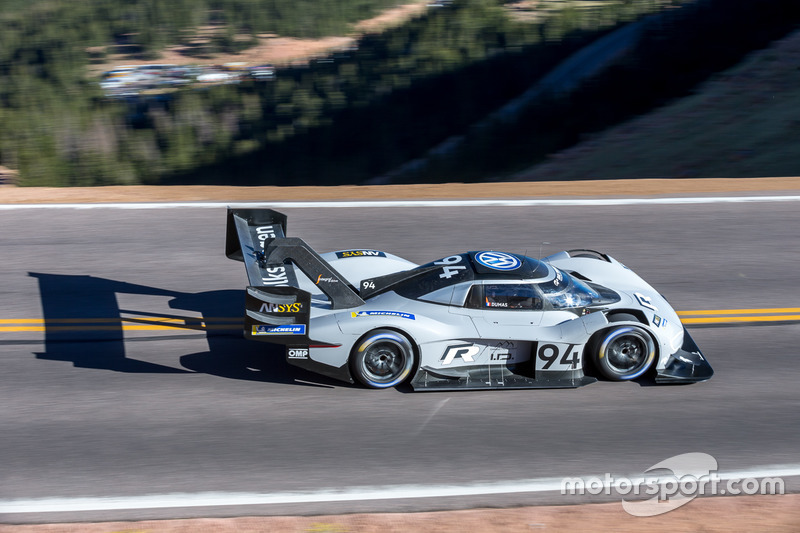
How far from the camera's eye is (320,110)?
57375mm

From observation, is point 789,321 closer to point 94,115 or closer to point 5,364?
point 5,364

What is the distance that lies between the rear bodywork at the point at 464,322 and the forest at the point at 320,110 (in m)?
30.1

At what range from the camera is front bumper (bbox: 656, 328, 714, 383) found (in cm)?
853

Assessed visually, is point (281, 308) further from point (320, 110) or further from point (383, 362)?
point (320, 110)

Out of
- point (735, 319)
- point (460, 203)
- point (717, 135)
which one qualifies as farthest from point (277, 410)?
point (717, 135)

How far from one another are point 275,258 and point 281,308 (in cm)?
54

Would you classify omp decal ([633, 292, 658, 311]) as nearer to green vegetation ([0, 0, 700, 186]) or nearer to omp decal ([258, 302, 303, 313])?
omp decal ([258, 302, 303, 313])

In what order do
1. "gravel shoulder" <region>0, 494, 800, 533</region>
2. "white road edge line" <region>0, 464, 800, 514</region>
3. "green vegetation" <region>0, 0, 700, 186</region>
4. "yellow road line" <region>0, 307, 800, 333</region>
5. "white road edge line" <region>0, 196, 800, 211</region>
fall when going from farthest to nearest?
"green vegetation" <region>0, 0, 700, 186</region> < "white road edge line" <region>0, 196, 800, 211</region> < "yellow road line" <region>0, 307, 800, 333</region> < "white road edge line" <region>0, 464, 800, 514</region> < "gravel shoulder" <region>0, 494, 800, 533</region>

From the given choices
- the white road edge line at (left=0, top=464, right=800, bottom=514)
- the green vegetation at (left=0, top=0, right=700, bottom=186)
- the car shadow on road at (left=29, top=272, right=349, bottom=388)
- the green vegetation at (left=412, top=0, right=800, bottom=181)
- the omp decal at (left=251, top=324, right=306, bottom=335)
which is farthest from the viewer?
the green vegetation at (left=0, top=0, right=700, bottom=186)

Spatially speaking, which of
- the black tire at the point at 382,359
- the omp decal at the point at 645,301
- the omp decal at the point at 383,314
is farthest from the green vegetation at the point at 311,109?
the omp decal at the point at 645,301

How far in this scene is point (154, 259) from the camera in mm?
12484

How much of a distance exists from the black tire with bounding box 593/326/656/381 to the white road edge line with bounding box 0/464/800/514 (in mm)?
1557

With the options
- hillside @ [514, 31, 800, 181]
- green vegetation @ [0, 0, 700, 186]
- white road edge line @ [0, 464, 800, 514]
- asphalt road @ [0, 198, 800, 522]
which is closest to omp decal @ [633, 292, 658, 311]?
asphalt road @ [0, 198, 800, 522]

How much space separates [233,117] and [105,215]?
4608 cm
